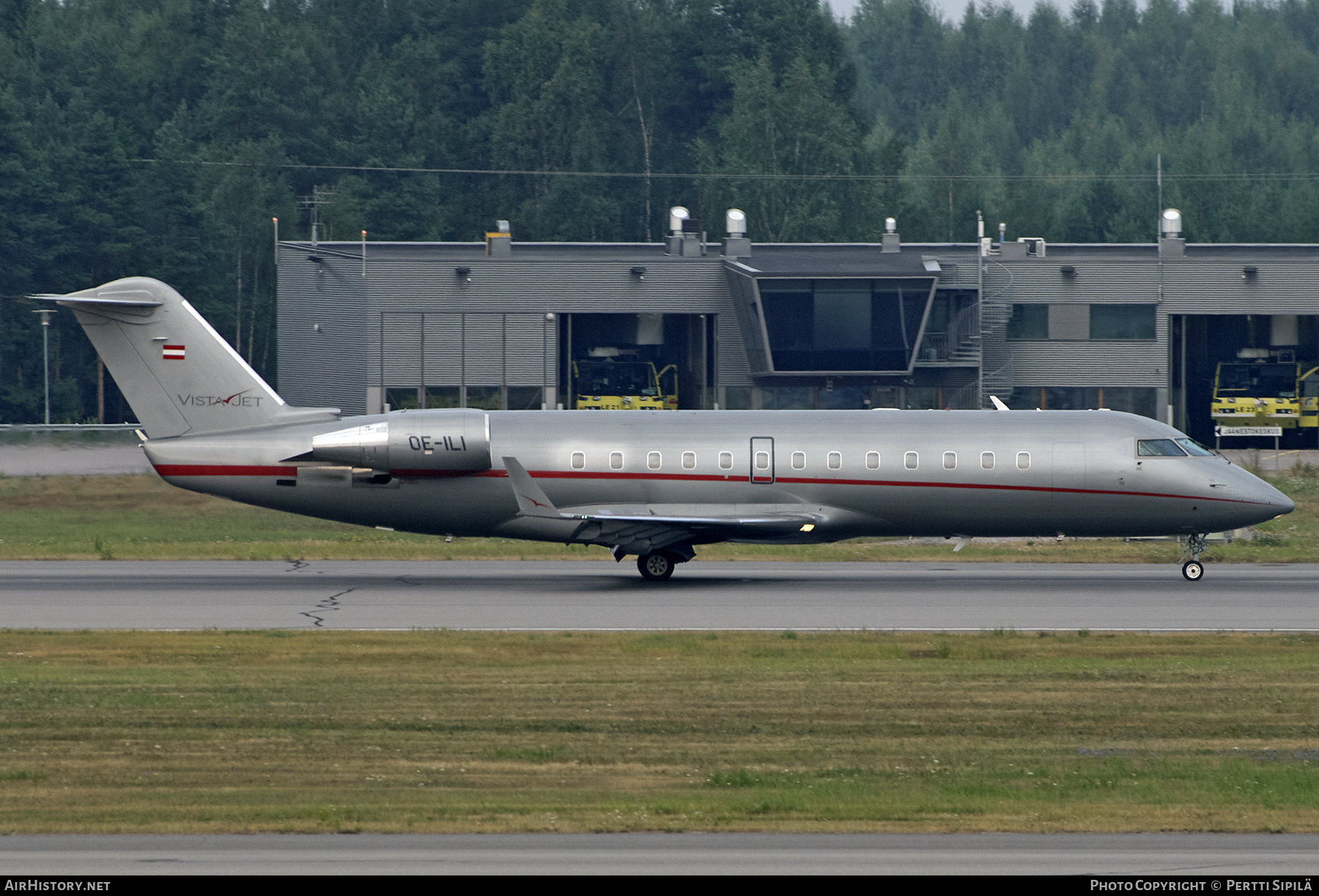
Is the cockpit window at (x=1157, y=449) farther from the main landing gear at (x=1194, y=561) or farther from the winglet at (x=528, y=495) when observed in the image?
the winglet at (x=528, y=495)

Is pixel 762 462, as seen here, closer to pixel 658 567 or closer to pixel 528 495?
pixel 658 567

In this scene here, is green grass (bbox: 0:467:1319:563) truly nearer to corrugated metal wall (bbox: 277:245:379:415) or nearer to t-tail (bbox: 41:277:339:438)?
t-tail (bbox: 41:277:339:438)

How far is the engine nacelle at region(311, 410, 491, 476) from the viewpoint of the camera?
29.2m

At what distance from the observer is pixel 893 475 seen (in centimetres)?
2927

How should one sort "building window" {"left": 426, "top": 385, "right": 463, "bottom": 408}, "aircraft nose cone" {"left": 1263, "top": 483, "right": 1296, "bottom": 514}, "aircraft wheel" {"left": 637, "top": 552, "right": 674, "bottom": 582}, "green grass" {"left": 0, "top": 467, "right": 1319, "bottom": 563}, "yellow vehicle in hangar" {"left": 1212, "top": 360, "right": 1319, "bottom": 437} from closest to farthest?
"aircraft nose cone" {"left": 1263, "top": 483, "right": 1296, "bottom": 514}, "aircraft wheel" {"left": 637, "top": 552, "right": 674, "bottom": 582}, "green grass" {"left": 0, "top": 467, "right": 1319, "bottom": 563}, "building window" {"left": 426, "top": 385, "right": 463, "bottom": 408}, "yellow vehicle in hangar" {"left": 1212, "top": 360, "right": 1319, "bottom": 437}

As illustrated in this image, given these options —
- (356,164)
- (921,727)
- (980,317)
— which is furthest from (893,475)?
(356,164)

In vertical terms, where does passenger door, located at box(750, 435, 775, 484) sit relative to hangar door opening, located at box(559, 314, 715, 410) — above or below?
below

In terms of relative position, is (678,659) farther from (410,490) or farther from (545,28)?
(545,28)

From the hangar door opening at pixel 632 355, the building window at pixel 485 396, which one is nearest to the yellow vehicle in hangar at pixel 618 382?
the hangar door opening at pixel 632 355

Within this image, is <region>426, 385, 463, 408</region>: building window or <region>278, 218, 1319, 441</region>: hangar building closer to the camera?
<region>426, 385, 463, 408</region>: building window

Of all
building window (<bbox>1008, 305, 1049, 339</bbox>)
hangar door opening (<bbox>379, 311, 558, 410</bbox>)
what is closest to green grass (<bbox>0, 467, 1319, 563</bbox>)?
hangar door opening (<bbox>379, 311, 558, 410</bbox>)

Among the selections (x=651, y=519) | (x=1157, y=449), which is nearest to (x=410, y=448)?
(x=651, y=519)

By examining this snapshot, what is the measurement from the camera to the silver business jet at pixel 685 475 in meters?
29.2

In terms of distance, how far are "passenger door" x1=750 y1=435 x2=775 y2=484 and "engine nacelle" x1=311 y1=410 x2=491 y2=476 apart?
484 centimetres
